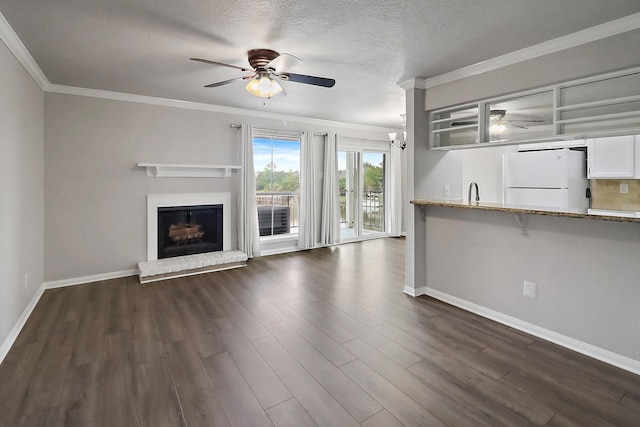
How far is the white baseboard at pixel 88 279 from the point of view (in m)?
4.09

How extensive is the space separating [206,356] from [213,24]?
2567 mm

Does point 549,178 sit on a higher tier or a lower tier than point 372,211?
higher

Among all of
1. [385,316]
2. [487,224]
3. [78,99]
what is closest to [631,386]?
[487,224]

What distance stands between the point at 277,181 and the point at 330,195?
1122 millimetres

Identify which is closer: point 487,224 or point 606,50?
point 606,50

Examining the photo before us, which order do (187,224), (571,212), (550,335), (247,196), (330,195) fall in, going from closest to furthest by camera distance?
(571,212), (550,335), (187,224), (247,196), (330,195)

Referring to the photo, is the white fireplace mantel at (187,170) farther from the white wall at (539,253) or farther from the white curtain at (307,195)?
the white wall at (539,253)

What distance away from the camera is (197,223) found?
5.21 m

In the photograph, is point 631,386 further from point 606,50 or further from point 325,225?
point 325,225

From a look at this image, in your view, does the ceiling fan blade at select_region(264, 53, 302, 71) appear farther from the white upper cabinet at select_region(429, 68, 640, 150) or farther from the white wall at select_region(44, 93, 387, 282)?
the white wall at select_region(44, 93, 387, 282)

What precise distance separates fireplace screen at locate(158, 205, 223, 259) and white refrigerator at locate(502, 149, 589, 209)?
452 cm

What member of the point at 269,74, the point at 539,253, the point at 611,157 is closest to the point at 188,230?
the point at 269,74

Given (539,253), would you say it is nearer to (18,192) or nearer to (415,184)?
(415,184)

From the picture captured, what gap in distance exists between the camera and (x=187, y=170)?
4.99 meters
